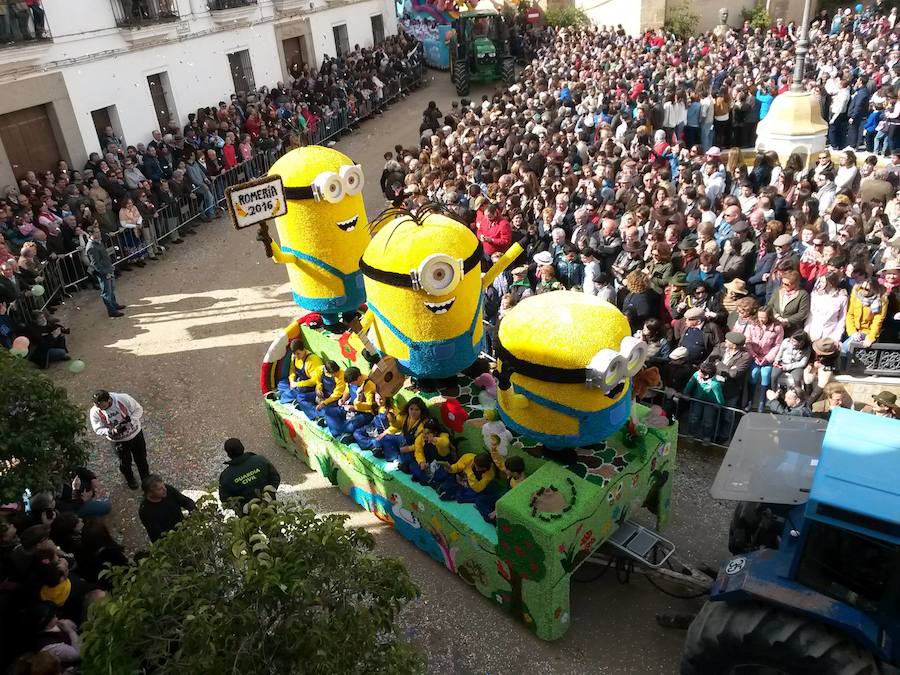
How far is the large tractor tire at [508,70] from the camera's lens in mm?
22719

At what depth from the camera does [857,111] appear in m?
14.0

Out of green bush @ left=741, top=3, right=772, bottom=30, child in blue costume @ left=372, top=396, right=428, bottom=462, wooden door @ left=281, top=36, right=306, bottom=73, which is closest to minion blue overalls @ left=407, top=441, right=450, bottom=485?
child in blue costume @ left=372, top=396, right=428, bottom=462

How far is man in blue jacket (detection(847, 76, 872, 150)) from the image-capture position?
45.4ft

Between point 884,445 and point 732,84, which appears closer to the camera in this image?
point 884,445

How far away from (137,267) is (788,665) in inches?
460

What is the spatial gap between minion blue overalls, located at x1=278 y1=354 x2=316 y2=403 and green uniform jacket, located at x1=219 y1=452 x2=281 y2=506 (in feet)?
4.33

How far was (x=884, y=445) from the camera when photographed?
4285 millimetres

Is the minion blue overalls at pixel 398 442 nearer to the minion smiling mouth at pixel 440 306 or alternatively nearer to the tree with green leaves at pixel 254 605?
the minion smiling mouth at pixel 440 306

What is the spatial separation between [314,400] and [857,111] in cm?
1242

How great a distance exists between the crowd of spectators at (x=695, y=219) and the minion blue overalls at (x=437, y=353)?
187cm

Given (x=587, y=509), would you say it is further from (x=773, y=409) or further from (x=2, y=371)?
(x=2, y=371)

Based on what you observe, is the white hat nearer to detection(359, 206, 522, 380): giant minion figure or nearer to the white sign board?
detection(359, 206, 522, 380): giant minion figure

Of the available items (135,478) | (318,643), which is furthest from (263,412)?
(318,643)

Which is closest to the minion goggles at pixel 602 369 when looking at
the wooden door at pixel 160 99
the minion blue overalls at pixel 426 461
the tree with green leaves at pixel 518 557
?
the tree with green leaves at pixel 518 557
